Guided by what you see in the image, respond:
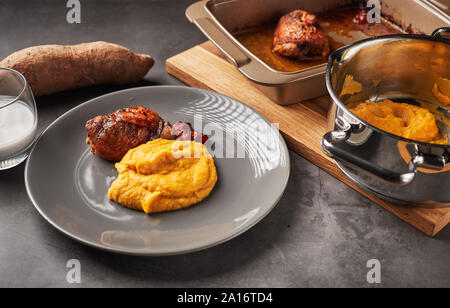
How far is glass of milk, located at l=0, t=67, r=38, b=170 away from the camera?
164 cm

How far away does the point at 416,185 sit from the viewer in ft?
4.65

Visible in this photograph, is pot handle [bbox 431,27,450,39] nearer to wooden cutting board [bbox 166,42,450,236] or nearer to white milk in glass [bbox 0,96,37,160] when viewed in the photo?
wooden cutting board [bbox 166,42,450,236]

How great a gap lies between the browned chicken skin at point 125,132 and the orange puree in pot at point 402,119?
22.8 inches

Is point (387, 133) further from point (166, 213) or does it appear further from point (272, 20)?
point (272, 20)

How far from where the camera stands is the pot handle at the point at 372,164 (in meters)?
1.32

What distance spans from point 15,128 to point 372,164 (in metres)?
1.16

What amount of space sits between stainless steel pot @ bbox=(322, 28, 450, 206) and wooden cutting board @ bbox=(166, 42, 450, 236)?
51 millimetres

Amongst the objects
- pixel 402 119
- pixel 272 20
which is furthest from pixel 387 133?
pixel 272 20

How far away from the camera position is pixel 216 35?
6.31ft

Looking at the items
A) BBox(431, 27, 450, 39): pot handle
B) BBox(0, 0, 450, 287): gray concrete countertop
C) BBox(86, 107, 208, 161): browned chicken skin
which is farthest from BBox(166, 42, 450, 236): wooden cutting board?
BBox(431, 27, 450, 39): pot handle

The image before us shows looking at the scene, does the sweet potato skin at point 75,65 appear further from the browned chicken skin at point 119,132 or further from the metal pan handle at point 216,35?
the browned chicken skin at point 119,132

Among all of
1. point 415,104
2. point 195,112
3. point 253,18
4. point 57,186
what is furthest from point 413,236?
point 253,18

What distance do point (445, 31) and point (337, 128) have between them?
66 cm

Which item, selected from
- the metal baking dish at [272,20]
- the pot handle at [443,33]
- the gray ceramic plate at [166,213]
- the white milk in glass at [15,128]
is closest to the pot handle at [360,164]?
the gray ceramic plate at [166,213]
